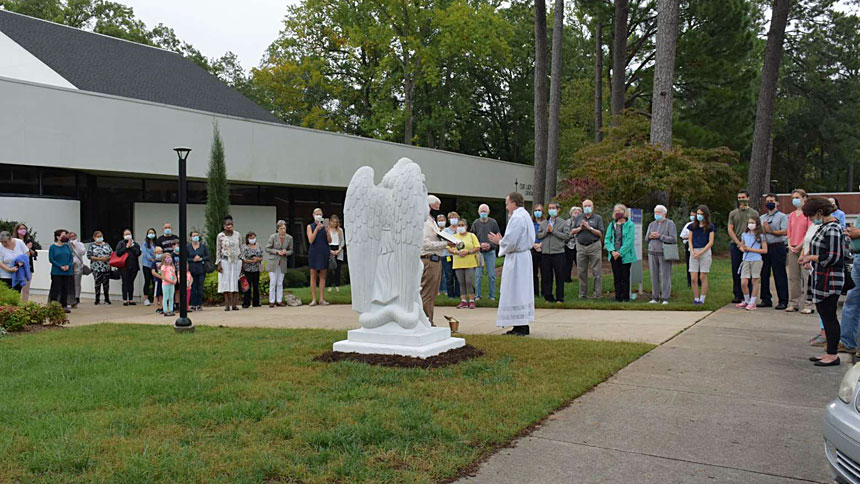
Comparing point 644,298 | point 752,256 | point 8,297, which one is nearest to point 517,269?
point 752,256

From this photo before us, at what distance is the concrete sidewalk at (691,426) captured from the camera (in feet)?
14.1

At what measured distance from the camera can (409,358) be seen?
7242mm

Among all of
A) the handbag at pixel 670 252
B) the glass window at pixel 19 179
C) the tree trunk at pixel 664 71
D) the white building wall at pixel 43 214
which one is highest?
the tree trunk at pixel 664 71

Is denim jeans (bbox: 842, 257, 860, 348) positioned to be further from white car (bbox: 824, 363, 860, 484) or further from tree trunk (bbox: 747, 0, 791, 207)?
→ tree trunk (bbox: 747, 0, 791, 207)

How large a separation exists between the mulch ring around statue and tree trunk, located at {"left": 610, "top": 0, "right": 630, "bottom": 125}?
19534 millimetres

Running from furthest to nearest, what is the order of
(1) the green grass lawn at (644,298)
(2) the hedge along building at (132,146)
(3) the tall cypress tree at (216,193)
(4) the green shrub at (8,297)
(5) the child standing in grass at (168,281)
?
(3) the tall cypress tree at (216,193)
(2) the hedge along building at (132,146)
(5) the child standing in grass at (168,281)
(1) the green grass lawn at (644,298)
(4) the green shrub at (8,297)

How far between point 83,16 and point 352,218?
38.7 metres

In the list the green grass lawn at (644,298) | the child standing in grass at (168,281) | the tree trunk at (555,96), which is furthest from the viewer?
the tree trunk at (555,96)

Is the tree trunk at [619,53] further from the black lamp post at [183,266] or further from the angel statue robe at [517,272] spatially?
the black lamp post at [183,266]

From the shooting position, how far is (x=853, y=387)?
163 inches

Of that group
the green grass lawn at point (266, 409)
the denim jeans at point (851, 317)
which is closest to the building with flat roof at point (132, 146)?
the green grass lawn at point (266, 409)

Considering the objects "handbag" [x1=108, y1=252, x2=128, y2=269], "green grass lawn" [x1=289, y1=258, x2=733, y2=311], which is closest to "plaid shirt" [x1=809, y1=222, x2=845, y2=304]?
"green grass lawn" [x1=289, y1=258, x2=733, y2=311]

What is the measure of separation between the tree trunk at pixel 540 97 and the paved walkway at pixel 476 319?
1097cm

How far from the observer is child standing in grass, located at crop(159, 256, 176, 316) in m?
13.6
